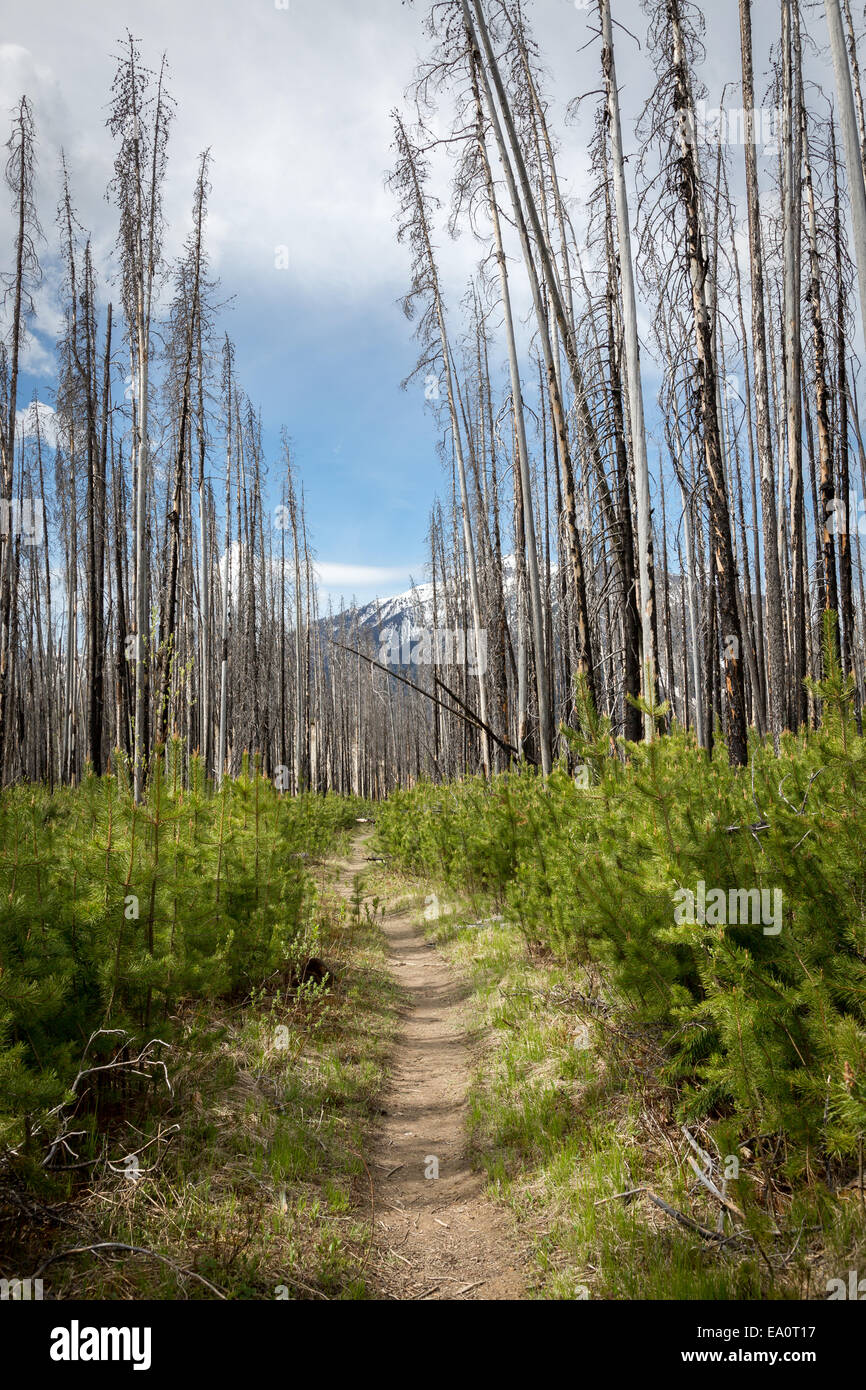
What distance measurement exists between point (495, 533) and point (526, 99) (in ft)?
23.0

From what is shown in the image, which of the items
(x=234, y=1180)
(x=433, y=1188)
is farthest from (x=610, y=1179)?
(x=234, y=1180)

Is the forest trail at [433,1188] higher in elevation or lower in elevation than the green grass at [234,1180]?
lower

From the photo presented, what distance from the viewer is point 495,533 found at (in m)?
13.3

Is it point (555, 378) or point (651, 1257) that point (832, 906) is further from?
point (555, 378)

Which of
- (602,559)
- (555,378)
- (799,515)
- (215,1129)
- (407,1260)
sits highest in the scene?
(555,378)

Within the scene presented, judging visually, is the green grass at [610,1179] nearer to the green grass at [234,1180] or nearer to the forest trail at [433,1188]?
the forest trail at [433,1188]

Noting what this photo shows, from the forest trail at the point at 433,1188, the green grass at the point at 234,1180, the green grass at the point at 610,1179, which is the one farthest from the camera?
the forest trail at the point at 433,1188

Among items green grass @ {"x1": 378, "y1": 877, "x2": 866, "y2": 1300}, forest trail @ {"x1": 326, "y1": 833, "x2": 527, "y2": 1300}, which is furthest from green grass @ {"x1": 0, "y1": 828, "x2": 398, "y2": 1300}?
green grass @ {"x1": 378, "y1": 877, "x2": 866, "y2": 1300}

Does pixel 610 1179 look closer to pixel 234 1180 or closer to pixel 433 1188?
pixel 433 1188

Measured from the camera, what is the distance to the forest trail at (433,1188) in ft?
6.98

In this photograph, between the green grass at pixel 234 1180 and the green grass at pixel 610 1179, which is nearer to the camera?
the green grass at pixel 610 1179

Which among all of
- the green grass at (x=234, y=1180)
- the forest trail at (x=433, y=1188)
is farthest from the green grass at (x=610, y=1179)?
the green grass at (x=234, y=1180)

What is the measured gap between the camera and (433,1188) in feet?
8.82
